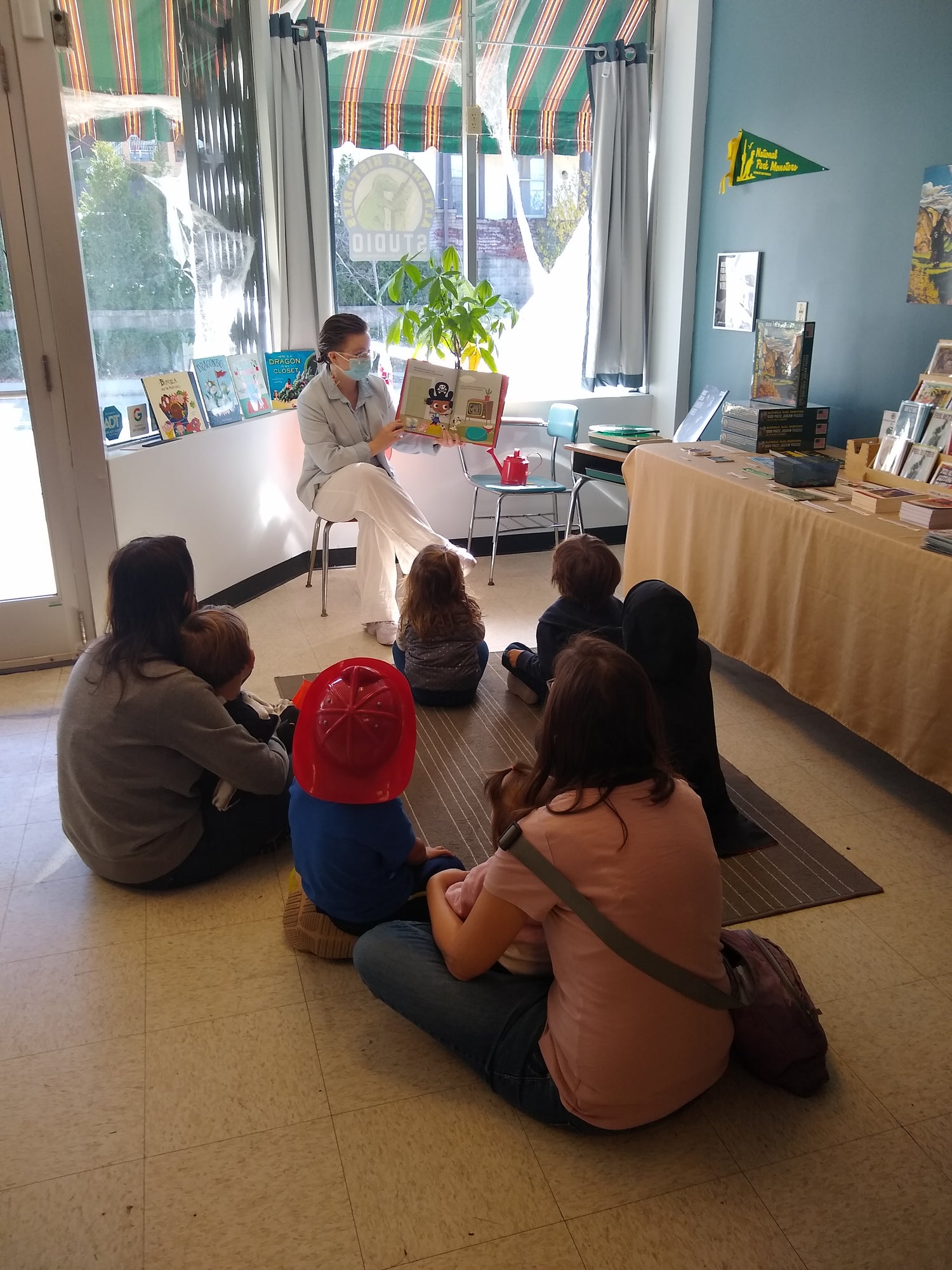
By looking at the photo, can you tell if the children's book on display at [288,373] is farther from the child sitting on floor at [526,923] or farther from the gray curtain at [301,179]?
the child sitting on floor at [526,923]

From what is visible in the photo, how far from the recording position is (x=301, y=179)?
456 centimetres

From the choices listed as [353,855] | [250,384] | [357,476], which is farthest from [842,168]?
[353,855]

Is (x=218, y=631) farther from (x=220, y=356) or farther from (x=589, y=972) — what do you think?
(x=220, y=356)

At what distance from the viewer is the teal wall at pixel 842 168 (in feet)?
10.9

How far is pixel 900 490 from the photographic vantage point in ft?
9.87

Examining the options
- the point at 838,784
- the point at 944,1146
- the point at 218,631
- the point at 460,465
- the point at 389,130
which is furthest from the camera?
the point at 460,465

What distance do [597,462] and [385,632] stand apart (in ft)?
4.42

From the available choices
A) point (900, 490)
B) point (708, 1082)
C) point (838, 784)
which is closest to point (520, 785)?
point (708, 1082)

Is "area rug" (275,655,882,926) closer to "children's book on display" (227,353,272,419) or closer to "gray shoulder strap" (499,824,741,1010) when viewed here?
"gray shoulder strap" (499,824,741,1010)

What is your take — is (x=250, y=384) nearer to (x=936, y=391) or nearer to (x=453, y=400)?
(x=453, y=400)

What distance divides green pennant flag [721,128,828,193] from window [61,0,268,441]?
7.14 feet

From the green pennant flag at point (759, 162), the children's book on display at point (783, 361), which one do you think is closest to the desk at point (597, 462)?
the children's book on display at point (783, 361)

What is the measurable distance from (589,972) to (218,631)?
115cm

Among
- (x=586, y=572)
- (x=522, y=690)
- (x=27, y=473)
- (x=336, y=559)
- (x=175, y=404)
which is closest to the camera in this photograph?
(x=586, y=572)
